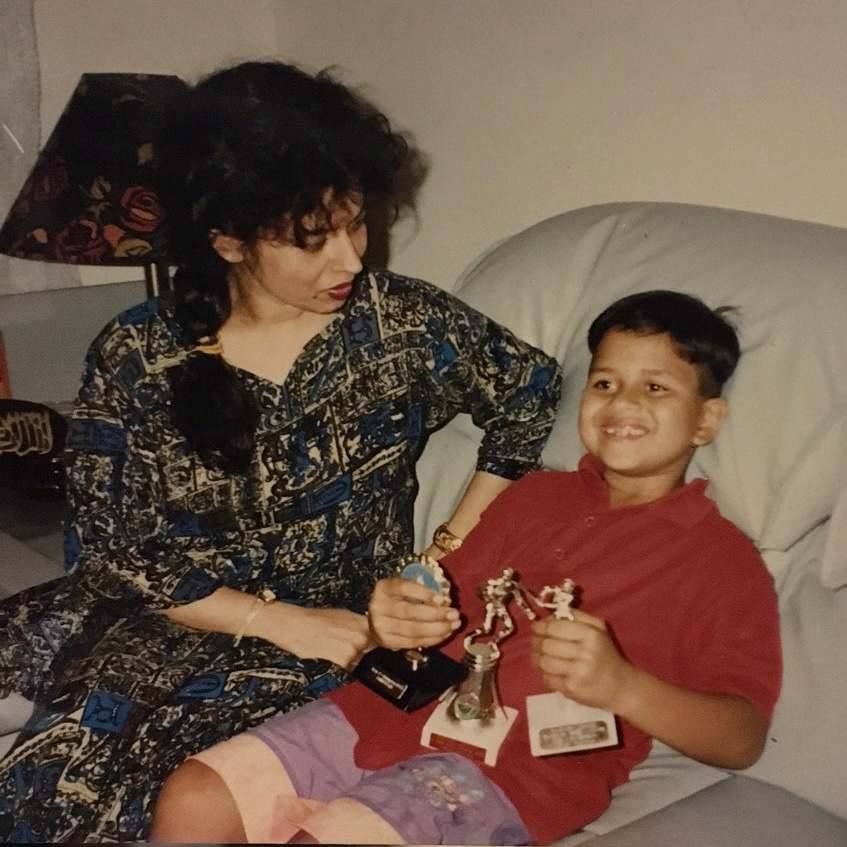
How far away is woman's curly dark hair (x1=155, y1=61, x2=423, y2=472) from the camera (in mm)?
933

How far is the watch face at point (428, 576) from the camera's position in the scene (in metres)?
0.93

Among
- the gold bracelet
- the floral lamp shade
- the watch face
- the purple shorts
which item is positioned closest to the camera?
the purple shorts

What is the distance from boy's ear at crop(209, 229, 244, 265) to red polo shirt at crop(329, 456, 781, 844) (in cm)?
37

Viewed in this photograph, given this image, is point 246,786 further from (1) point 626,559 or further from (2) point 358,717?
(1) point 626,559

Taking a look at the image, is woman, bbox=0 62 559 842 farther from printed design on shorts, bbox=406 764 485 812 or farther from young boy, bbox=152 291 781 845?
printed design on shorts, bbox=406 764 485 812

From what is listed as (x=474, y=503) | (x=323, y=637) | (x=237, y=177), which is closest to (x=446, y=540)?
(x=474, y=503)

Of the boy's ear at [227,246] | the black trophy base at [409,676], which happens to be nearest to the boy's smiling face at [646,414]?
the black trophy base at [409,676]

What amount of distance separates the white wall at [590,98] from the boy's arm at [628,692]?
497mm

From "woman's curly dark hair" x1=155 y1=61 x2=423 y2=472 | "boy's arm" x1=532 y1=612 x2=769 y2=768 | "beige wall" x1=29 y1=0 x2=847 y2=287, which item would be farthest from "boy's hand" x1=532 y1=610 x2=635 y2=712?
"beige wall" x1=29 y1=0 x2=847 y2=287

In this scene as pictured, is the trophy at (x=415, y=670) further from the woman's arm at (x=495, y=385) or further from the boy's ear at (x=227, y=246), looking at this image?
the boy's ear at (x=227, y=246)

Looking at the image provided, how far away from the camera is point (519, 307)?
1.16m

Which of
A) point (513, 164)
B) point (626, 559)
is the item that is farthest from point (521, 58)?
point (626, 559)

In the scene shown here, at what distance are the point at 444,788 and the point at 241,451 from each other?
1.18 feet

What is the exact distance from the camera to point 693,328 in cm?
96
